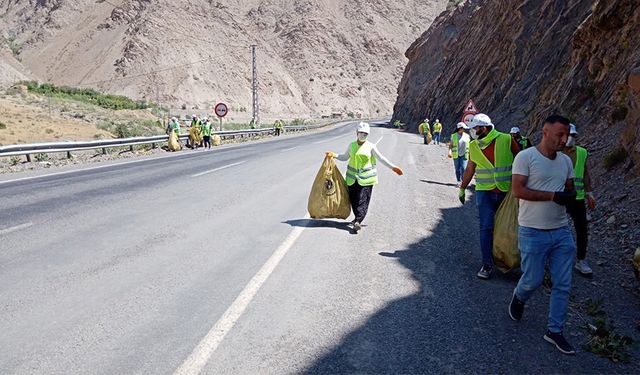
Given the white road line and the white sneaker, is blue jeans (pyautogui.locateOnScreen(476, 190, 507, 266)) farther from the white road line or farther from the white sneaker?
the white road line

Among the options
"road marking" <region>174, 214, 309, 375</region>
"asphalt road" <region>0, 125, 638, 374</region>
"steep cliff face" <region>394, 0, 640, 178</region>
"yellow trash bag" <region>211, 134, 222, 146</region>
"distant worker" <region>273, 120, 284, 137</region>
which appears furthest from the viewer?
"distant worker" <region>273, 120, 284, 137</region>

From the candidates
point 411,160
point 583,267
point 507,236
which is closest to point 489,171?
point 507,236

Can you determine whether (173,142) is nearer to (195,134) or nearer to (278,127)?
(195,134)

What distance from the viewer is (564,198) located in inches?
166

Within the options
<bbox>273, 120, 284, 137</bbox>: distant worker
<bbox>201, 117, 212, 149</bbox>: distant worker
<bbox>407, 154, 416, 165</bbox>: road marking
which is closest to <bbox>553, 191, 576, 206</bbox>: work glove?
<bbox>407, 154, 416, 165</bbox>: road marking

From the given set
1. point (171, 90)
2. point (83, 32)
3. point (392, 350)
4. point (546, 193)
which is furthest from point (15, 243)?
point (83, 32)

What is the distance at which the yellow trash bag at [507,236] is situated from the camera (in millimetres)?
5934

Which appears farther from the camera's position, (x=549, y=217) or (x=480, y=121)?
(x=480, y=121)

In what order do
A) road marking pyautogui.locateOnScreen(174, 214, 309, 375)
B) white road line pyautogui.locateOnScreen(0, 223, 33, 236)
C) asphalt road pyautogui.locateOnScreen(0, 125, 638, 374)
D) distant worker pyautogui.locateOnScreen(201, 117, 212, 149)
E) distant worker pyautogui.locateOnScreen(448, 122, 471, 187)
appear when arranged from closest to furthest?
road marking pyautogui.locateOnScreen(174, 214, 309, 375) → asphalt road pyautogui.locateOnScreen(0, 125, 638, 374) → white road line pyautogui.locateOnScreen(0, 223, 33, 236) → distant worker pyautogui.locateOnScreen(448, 122, 471, 187) → distant worker pyautogui.locateOnScreen(201, 117, 212, 149)

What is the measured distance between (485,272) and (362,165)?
2862 millimetres

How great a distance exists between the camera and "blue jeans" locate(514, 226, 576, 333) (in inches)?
170

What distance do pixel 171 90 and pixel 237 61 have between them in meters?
16.3

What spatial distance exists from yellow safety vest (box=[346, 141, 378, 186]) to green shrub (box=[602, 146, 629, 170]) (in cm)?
539

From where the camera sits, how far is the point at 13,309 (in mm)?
4672
